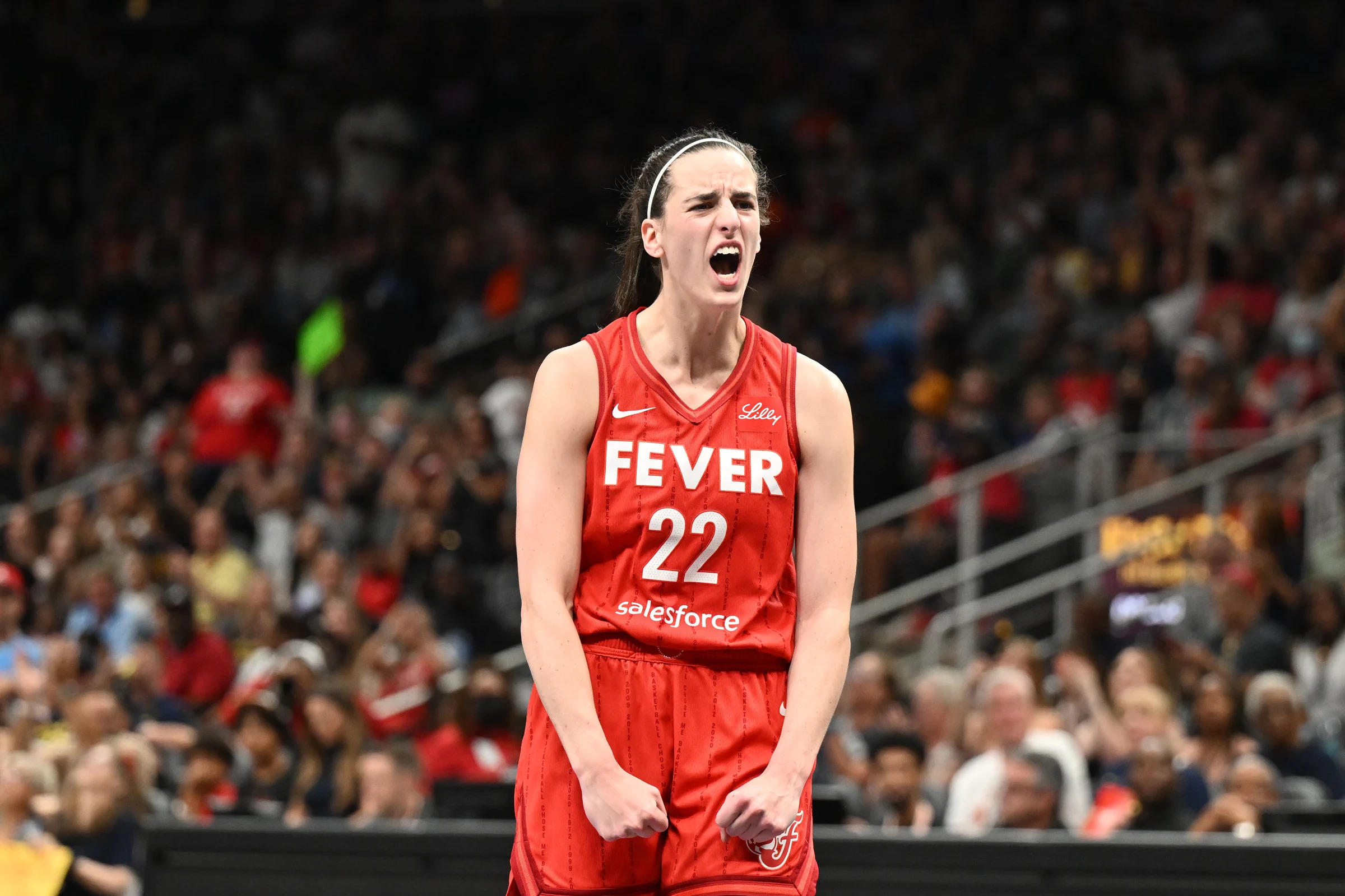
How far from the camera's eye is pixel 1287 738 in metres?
7.09

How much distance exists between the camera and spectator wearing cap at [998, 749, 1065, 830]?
6.48 meters

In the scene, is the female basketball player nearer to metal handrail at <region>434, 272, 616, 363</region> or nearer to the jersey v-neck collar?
the jersey v-neck collar

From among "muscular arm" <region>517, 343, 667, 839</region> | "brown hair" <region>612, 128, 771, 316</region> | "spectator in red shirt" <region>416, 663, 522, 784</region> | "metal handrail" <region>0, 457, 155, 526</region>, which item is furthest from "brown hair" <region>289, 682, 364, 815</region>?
"metal handrail" <region>0, 457, 155, 526</region>

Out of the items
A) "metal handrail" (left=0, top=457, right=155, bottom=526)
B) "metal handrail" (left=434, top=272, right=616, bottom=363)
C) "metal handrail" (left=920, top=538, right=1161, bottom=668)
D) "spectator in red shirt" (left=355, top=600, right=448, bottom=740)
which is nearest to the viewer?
"spectator in red shirt" (left=355, top=600, right=448, bottom=740)

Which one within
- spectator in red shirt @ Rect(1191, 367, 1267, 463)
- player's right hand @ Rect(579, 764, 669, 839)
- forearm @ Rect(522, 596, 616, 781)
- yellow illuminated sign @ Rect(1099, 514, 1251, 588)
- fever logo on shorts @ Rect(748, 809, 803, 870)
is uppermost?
spectator in red shirt @ Rect(1191, 367, 1267, 463)

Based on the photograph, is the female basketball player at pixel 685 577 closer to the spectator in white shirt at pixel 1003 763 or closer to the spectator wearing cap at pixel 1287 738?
the spectator in white shirt at pixel 1003 763

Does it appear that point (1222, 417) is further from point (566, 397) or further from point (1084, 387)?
point (566, 397)

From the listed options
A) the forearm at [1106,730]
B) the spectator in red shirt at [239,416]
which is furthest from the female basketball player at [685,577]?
the spectator in red shirt at [239,416]

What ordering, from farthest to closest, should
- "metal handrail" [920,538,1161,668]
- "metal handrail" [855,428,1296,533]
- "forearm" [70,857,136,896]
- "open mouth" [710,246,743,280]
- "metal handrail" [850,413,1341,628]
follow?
"metal handrail" [920,538,1161,668]
"metal handrail" [855,428,1296,533]
"metal handrail" [850,413,1341,628]
"forearm" [70,857,136,896]
"open mouth" [710,246,743,280]

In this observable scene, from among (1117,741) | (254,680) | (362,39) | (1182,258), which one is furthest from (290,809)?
(362,39)

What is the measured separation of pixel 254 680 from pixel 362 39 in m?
8.35

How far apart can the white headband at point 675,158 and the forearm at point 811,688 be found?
29.4 inches

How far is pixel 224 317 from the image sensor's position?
47.3ft

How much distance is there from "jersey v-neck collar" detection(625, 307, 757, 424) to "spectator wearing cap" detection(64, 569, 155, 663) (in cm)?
849
